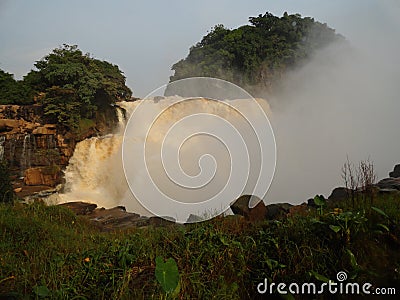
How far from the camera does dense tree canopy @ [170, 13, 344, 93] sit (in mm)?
29953

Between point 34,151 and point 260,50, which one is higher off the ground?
point 260,50

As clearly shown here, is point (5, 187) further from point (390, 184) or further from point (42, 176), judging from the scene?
point (390, 184)

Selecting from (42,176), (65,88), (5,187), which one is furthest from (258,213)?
(65,88)

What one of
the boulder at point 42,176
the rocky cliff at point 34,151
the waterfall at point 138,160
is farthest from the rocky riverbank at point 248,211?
the rocky cliff at point 34,151

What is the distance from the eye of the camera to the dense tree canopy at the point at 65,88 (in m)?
19.3

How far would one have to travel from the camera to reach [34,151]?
16984 millimetres

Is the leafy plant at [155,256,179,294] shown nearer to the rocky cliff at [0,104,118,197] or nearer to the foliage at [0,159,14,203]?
the foliage at [0,159,14,203]

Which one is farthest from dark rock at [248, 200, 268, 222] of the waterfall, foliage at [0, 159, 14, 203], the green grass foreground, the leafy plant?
foliage at [0, 159, 14, 203]

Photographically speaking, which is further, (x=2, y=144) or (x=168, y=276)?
(x=2, y=144)

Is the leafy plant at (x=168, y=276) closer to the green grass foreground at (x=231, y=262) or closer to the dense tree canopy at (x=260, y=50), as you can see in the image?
the green grass foreground at (x=231, y=262)

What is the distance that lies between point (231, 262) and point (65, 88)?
19.1 m

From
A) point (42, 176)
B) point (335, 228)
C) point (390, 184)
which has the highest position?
point (42, 176)

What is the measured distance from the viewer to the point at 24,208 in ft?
23.5

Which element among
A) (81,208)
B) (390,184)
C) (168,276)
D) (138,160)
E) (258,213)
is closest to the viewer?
(168,276)
